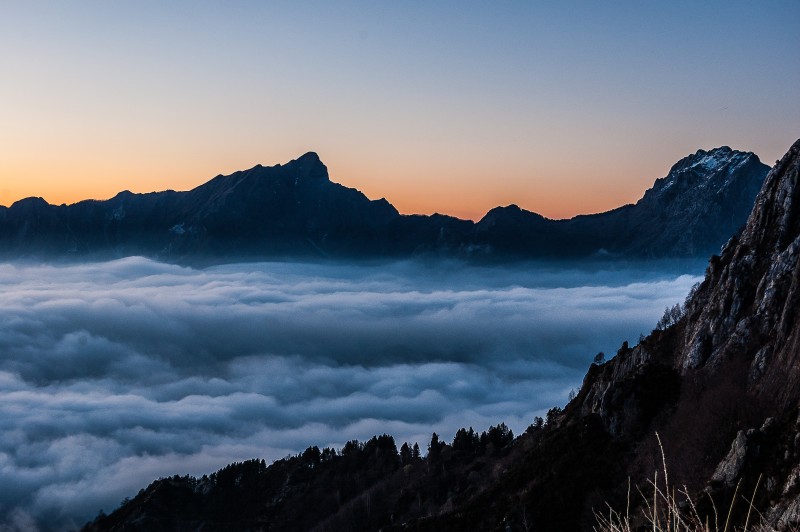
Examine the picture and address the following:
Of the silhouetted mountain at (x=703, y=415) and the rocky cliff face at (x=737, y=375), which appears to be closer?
the rocky cliff face at (x=737, y=375)

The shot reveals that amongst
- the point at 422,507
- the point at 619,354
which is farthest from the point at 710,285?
the point at 422,507

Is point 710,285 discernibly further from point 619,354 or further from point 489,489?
point 489,489

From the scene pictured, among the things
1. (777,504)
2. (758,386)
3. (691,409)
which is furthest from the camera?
(691,409)

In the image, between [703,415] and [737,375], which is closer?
[703,415]

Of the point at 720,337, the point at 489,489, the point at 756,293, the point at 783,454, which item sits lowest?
the point at 489,489

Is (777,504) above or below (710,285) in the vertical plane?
below

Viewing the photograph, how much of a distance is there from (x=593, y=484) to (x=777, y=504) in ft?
142

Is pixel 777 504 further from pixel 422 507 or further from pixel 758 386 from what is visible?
pixel 422 507

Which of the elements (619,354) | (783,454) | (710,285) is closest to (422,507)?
(619,354)

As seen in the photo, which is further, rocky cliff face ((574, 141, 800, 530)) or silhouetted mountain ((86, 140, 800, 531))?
silhouetted mountain ((86, 140, 800, 531))

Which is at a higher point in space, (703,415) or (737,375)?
(737,375)

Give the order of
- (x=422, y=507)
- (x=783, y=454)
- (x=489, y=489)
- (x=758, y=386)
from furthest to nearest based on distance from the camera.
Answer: (x=422, y=507)
(x=489, y=489)
(x=758, y=386)
(x=783, y=454)

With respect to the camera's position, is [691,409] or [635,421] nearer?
[691,409]

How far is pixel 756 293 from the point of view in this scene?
10388 centimetres
